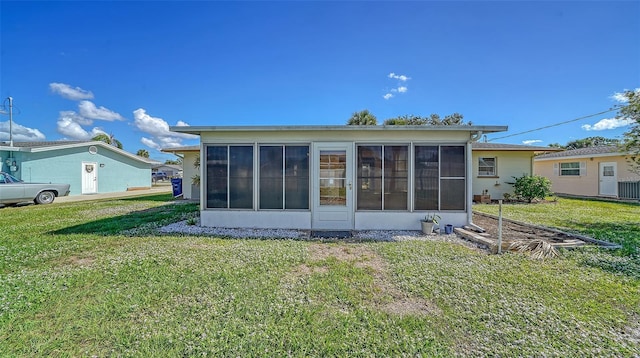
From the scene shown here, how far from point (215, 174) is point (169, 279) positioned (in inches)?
140

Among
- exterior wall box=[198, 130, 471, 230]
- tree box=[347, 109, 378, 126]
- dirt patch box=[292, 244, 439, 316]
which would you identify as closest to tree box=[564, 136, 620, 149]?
tree box=[347, 109, 378, 126]

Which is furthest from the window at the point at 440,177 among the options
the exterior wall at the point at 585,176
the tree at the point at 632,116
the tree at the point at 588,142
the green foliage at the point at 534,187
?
the tree at the point at 588,142

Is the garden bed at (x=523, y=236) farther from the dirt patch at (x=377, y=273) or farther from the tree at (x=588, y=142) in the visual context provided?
the tree at (x=588, y=142)

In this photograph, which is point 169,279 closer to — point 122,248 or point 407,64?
point 122,248

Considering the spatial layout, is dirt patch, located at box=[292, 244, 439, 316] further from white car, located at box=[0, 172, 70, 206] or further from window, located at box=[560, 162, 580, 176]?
window, located at box=[560, 162, 580, 176]

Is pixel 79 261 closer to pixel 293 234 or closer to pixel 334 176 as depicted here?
pixel 293 234

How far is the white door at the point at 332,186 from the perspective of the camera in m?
6.38

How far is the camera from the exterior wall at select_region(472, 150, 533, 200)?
12.4 meters

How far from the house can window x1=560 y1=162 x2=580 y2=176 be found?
1416 cm

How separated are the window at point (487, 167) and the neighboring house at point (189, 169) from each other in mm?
14218

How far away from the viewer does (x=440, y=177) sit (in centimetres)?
630

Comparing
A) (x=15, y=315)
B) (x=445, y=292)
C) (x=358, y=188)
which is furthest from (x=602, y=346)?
(x=15, y=315)

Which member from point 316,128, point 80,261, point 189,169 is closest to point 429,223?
point 316,128

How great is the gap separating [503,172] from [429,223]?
9158 mm
